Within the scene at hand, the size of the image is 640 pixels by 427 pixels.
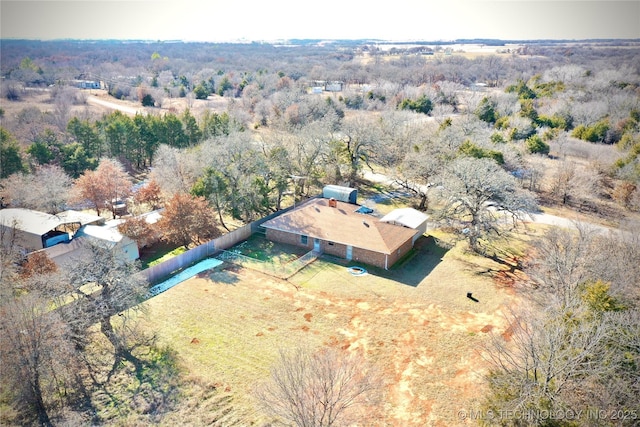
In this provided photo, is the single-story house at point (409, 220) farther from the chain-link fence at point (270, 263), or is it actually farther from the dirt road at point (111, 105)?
the dirt road at point (111, 105)

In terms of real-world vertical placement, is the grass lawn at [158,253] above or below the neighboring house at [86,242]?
below

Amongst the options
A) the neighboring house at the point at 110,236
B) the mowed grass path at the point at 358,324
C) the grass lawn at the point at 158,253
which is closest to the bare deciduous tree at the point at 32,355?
the mowed grass path at the point at 358,324

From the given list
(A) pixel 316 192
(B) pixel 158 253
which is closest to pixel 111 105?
(A) pixel 316 192

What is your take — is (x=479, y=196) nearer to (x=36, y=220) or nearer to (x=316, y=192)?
(x=316, y=192)

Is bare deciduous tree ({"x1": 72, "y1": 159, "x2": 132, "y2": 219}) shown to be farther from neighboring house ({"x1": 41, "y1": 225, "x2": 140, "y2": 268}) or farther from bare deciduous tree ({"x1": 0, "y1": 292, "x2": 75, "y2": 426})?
bare deciduous tree ({"x1": 0, "y1": 292, "x2": 75, "y2": 426})

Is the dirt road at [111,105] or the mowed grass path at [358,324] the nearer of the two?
the mowed grass path at [358,324]

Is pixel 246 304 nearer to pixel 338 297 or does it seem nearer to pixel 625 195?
pixel 338 297

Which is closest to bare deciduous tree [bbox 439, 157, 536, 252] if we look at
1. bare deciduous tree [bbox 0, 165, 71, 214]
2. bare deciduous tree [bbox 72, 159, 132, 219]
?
bare deciduous tree [bbox 72, 159, 132, 219]

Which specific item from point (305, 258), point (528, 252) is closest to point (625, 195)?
point (528, 252)
